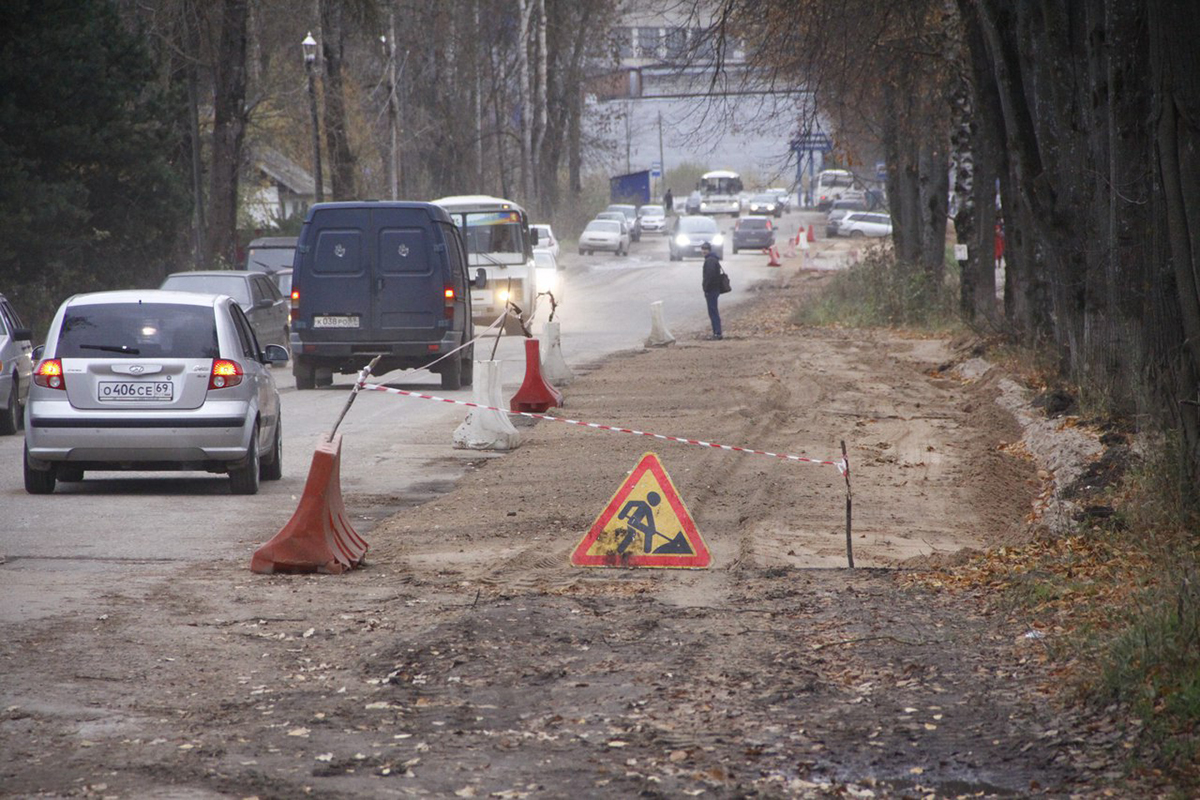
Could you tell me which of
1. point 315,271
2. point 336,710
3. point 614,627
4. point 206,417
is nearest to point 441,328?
point 315,271

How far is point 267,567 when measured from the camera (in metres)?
8.87

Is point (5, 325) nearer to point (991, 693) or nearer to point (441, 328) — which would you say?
point (441, 328)

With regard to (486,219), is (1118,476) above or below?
below

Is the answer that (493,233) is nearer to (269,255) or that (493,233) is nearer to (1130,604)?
(269,255)

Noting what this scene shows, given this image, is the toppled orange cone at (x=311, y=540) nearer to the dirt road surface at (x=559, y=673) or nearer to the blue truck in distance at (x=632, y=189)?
the dirt road surface at (x=559, y=673)

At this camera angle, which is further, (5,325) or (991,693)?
(5,325)

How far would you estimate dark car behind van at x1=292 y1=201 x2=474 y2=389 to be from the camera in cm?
2056

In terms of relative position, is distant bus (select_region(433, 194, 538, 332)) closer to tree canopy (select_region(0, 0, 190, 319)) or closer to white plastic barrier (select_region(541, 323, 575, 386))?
tree canopy (select_region(0, 0, 190, 319))

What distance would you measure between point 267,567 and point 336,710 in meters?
3.00

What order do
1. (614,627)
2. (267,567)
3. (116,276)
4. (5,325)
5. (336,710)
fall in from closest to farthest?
(336,710), (614,627), (267,567), (5,325), (116,276)

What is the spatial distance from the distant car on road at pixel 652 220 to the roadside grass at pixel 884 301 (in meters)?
47.0

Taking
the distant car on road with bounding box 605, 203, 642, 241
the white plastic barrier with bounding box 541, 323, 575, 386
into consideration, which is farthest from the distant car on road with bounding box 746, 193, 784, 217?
the white plastic barrier with bounding box 541, 323, 575, 386

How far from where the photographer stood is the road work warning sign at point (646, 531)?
9.10m

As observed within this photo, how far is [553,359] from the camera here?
21297mm
